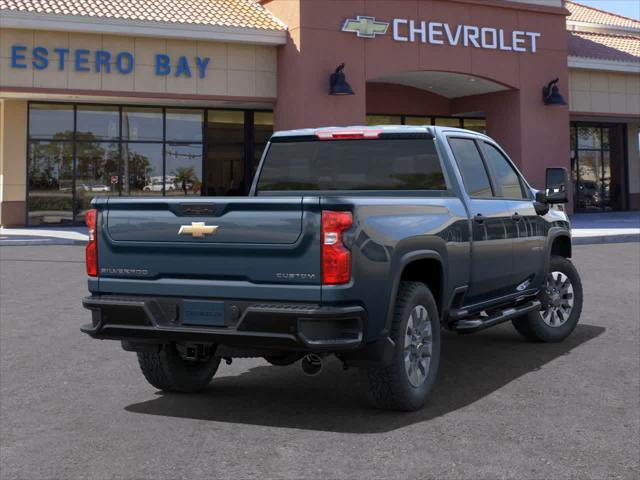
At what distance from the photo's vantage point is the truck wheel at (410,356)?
552 cm

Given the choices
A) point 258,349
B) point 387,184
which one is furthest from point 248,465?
point 387,184

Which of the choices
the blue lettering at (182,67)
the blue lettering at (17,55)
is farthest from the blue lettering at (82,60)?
the blue lettering at (182,67)

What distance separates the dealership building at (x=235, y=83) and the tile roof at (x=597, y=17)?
921 centimetres

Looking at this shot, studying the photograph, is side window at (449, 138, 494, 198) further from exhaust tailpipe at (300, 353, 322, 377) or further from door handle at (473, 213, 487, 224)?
exhaust tailpipe at (300, 353, 322, 377)

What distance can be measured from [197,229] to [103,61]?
21.3 metres

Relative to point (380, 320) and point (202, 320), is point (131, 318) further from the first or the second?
point (380, 320)

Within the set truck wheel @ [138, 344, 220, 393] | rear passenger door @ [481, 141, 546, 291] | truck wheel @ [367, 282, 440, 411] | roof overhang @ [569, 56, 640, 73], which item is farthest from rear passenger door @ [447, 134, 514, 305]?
roof overhang @ [569, 56, 640, 73]

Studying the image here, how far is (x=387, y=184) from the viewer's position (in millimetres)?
6922

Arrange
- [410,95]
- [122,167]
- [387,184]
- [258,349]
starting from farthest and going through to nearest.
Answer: [410,95], [122,167], [387,184], [258,349]

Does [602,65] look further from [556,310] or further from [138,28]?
[556,310]

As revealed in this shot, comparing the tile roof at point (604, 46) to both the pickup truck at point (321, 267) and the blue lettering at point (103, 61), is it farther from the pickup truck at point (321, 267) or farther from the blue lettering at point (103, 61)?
the pickup truck at point (321, 267)

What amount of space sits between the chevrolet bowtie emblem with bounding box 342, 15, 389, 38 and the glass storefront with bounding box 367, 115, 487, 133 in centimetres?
490

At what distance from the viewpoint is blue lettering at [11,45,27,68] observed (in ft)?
79.7

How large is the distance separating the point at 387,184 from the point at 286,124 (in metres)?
20.4
